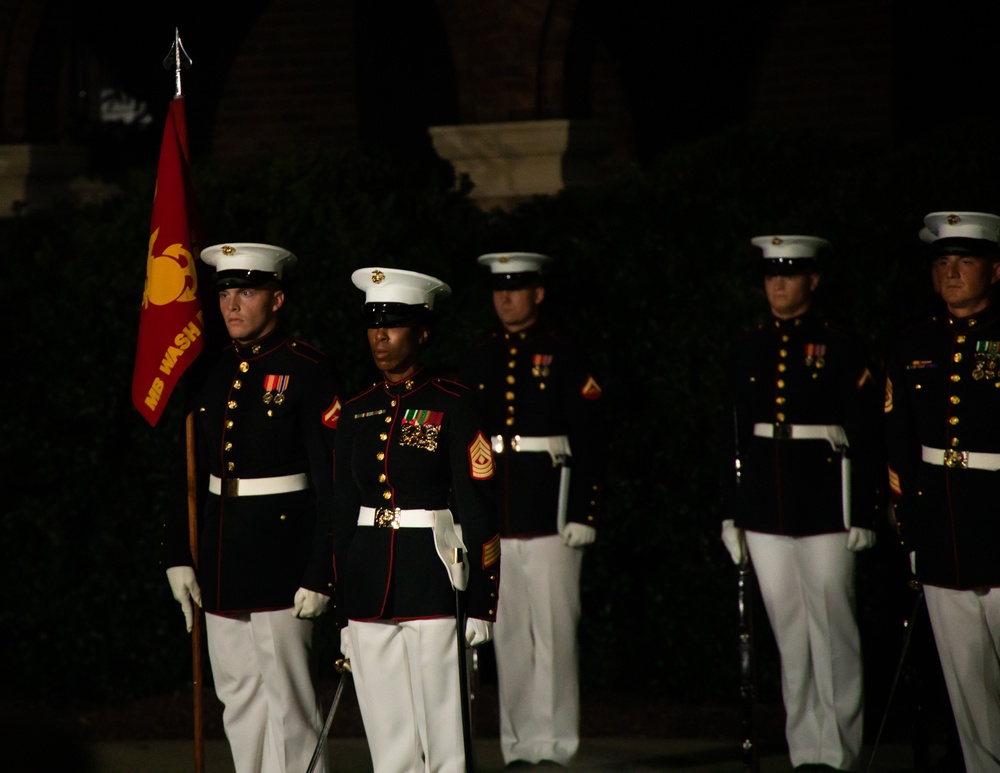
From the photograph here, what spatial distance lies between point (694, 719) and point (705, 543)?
0.87 m

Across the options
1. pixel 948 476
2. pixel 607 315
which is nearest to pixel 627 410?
pixel 607 315

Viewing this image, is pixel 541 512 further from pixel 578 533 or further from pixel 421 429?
pixel 421 429

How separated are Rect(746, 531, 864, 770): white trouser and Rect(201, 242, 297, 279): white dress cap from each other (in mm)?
2328

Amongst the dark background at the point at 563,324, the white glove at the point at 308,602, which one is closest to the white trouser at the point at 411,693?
the white glove at the point at 308,602

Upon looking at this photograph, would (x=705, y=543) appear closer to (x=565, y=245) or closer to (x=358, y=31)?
(x=565, y=245)

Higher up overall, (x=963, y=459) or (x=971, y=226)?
(x=971, y=226)

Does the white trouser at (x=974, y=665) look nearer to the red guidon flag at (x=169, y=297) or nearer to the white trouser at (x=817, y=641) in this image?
the white trouser at (x=817, y=641)

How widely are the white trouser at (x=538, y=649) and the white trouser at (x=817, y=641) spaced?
34.3 inches

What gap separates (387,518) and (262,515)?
0.66m

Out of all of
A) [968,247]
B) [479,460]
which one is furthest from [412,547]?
[968,247]

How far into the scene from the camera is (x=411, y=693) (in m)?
5.02

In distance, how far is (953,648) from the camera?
18.6 feet

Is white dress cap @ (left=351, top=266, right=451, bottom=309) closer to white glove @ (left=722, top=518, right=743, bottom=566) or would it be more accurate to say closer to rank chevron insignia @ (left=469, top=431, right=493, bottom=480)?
rank chevron insignia @ (left=469, top=431, right=493, bottom=480)

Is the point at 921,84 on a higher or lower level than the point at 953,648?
higher
